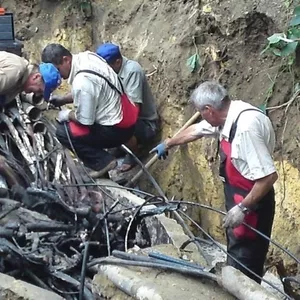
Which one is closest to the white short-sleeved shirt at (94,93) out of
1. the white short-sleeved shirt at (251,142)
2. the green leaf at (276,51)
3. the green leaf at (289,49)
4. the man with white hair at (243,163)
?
the green leaf at (276,51)

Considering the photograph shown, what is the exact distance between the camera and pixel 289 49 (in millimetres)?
7355

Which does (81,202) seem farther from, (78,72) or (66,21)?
(66,21)

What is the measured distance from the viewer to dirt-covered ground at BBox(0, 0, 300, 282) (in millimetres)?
7457

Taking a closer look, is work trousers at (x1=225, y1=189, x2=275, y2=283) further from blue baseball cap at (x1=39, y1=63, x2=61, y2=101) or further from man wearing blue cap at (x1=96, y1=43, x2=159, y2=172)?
man wearing blue cap at (x1=96, y1=43, x2=159, y2=172)

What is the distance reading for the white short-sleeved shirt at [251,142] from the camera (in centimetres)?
523

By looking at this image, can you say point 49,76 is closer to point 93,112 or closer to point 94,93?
point 94,93

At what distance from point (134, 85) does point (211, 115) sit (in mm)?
3560

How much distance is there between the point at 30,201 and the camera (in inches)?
246

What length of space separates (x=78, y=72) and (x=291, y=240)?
2.78m

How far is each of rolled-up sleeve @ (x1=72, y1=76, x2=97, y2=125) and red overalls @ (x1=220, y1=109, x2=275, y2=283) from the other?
100 inches

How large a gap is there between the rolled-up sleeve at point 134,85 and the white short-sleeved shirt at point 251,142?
3568 millimetres

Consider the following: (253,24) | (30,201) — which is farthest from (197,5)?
(30,201)

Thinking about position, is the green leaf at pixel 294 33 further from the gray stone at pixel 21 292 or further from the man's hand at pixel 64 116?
the gray stone at pixel 21 292

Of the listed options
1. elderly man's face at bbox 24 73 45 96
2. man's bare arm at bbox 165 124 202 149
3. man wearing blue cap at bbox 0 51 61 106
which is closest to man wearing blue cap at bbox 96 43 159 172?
man wearing blue cap at bbox 0 51 61 106
